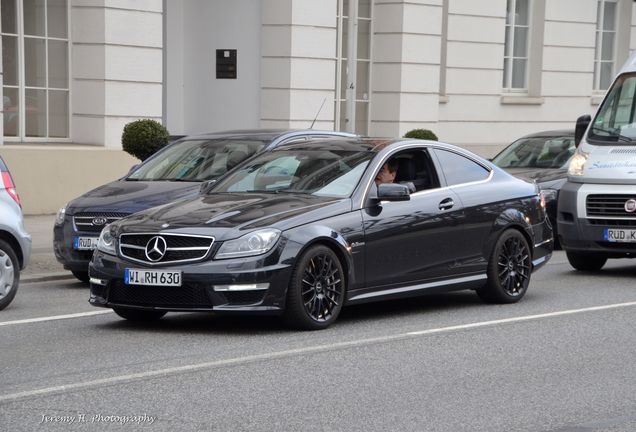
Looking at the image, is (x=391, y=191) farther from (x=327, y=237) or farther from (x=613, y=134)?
(x=613, y=134)

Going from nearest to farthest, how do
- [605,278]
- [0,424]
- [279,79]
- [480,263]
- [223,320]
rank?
[0,424] → [223,320] → [480,263] → [605,278] → [279,79]

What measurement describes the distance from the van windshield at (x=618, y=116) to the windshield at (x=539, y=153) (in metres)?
2.63

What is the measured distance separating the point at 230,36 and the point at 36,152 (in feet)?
18.1

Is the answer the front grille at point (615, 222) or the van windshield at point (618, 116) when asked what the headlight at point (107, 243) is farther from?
the van windshield at point (618, 116)

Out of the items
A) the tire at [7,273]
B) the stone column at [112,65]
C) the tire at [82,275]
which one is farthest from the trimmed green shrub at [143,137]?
the tire at [7,273]

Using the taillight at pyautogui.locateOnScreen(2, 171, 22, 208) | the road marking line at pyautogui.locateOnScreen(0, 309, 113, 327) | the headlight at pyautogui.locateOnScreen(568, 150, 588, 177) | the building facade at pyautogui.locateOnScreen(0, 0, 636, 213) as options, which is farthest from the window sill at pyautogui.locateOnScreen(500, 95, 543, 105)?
the road marking line at pyautogui.locateOnScreen(0, 309, 113, 327)

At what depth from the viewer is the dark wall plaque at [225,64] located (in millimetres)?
23438

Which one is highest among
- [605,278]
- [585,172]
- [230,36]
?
[230,36]

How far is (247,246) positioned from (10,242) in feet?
9.28

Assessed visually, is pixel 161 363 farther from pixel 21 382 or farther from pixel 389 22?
pixel 389 22

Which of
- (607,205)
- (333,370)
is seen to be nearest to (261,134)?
(607,205)

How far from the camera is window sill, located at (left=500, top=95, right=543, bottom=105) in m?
28.5

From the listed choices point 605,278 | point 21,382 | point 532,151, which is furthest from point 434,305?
point 532,151

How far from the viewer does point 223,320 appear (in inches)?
410
